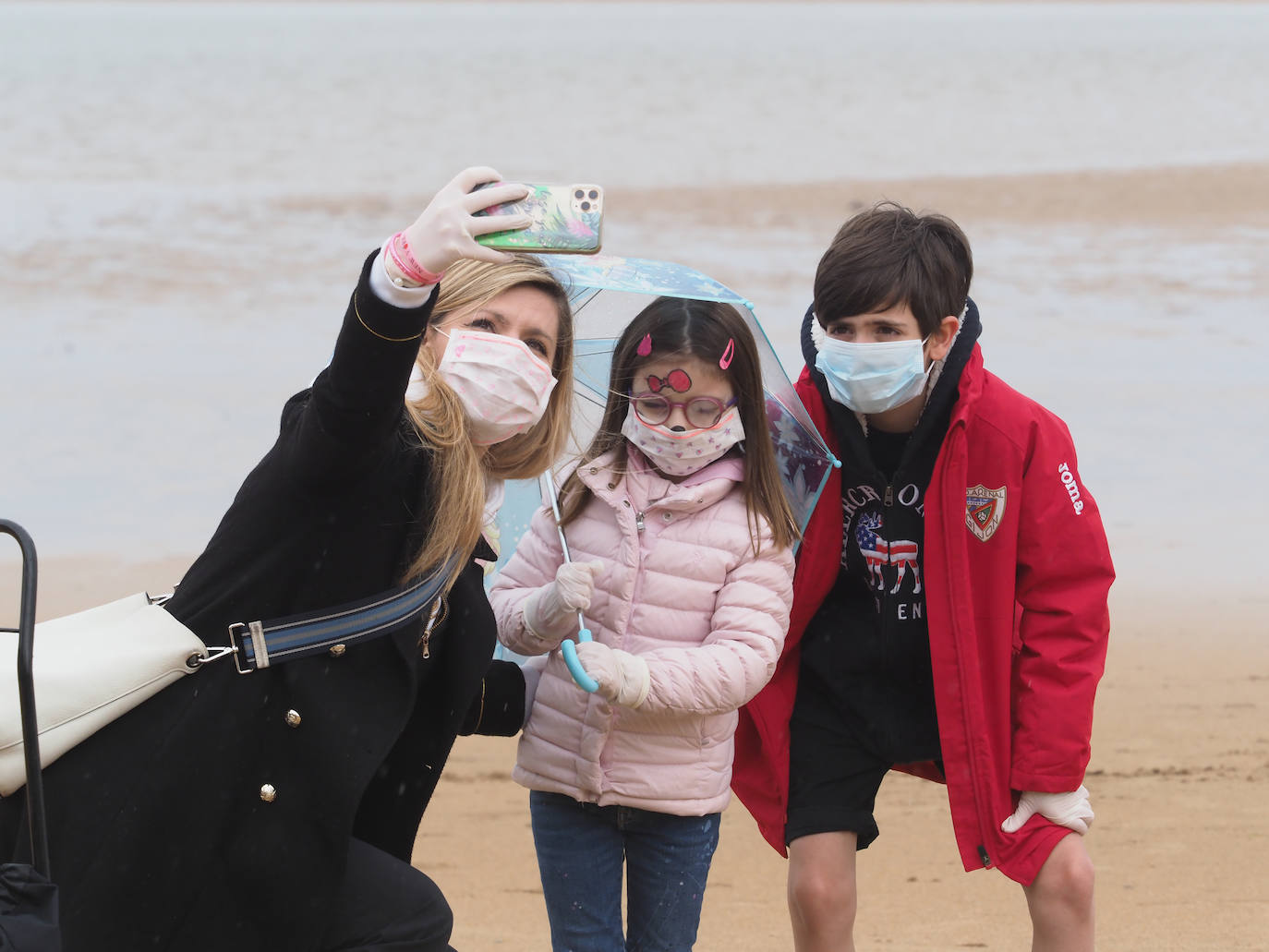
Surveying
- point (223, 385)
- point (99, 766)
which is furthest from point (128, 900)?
point (223, 385)

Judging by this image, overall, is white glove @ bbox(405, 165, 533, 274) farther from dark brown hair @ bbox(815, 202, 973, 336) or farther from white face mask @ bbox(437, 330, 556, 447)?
dark brown hair @ bbox(815, 202, 973, 336)

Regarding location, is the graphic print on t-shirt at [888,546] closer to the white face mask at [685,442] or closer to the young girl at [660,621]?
the young girl at [660,621]

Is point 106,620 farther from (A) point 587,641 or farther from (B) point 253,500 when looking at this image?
(A) point 587,641

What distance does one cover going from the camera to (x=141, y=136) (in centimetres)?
2555

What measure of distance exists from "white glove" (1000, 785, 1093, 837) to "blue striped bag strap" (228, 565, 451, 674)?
1484 millimetres

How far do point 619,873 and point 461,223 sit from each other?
162cm

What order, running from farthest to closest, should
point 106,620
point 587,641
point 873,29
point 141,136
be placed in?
point 873,29 → point 141,136 → point 587,641 → point 106,620

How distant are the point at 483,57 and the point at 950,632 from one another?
143 ft

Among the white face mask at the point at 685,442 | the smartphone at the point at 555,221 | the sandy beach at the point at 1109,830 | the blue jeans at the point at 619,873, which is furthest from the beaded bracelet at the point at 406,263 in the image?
the sandy beach at the point at 1109,830

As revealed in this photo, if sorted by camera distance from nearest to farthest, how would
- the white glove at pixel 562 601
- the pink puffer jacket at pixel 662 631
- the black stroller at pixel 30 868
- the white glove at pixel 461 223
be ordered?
the black stroller at pixel 30 868 → the white glove at pixel 461 223 → the white glove at pixel 562 601 → the pink puffer jacket at pixel 662 631

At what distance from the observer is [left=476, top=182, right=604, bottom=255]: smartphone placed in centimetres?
275

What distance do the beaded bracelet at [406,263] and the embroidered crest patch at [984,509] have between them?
4.94 feet

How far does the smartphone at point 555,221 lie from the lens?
2746mm

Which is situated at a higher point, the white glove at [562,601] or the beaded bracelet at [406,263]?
the beaded bracelet at [406,263]
